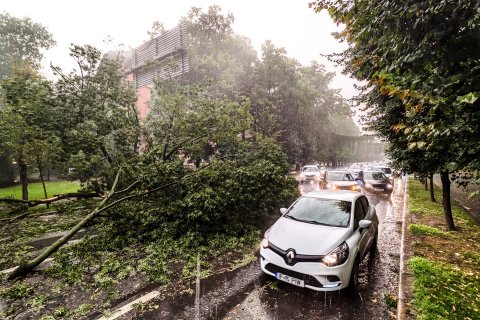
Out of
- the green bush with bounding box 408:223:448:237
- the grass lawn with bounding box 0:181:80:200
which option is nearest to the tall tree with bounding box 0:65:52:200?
the grass lawn with bounding box 0:181:80:200

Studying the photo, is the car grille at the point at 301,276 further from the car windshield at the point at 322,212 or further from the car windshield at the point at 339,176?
the car windshield at the point at 339,176

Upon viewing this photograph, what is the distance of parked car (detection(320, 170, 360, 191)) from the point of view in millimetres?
13859

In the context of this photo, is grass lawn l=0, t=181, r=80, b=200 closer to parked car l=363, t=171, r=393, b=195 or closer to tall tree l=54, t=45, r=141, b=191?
tall tree l=54, t=45, r=141, b=191

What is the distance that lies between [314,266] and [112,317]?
3489 millimetres

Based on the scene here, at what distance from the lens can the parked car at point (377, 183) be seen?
1628cm

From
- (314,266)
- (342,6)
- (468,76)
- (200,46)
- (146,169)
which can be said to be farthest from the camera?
(200,46)

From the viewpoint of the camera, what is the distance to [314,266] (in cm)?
429

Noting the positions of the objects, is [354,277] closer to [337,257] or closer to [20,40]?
[337,257]

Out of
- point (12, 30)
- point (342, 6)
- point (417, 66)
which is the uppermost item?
point (12, 30)

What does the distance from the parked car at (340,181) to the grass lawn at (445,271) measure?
Answer: 4.66 m

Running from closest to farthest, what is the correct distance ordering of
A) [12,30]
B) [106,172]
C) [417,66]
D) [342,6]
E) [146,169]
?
[417,66], [342,6], [146,169], [106,172], [12,30]

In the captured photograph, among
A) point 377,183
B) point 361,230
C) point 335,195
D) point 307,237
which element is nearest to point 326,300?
point 307,237

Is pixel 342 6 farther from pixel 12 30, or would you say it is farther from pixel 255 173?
pixel 12 30

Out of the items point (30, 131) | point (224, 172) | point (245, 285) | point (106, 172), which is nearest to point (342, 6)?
point (245, 285)
